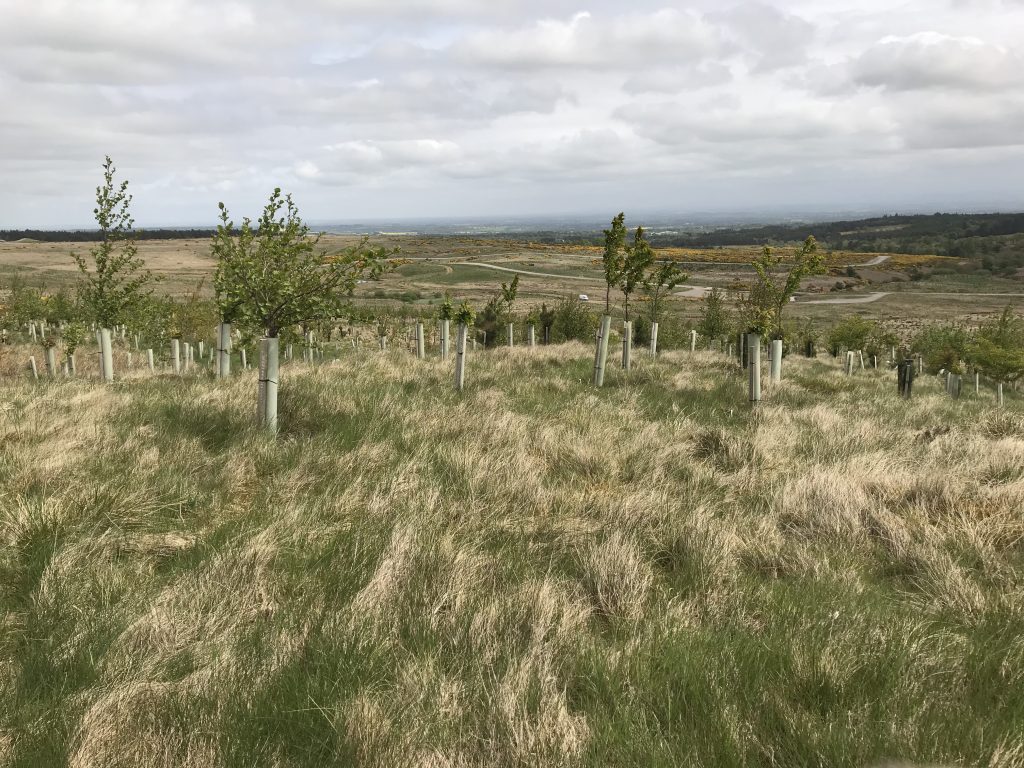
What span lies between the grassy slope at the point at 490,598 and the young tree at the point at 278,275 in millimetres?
1266

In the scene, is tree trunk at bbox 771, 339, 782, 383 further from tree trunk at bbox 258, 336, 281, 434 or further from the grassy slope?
tree trunk at bbox 258, 336, 281, 434

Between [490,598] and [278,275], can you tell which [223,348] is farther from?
[490,598]

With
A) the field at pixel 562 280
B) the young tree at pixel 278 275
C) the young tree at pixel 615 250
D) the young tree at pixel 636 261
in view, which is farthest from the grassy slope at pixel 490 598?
the field at pixel 562 280

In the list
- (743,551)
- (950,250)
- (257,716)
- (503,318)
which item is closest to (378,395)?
(743,551)

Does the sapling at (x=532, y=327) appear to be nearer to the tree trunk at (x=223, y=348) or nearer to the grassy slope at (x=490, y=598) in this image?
the tree trunk at (x=223, y=348)

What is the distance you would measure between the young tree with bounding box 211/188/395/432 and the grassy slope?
4.15ft

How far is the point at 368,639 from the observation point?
3.03 meters

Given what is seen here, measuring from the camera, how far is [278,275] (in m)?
7.07

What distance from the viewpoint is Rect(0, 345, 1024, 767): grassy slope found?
2.40 metres

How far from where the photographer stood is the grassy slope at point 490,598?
2398 mm

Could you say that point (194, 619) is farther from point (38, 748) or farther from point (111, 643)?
point (38, 748)

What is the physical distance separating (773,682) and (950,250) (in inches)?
7612

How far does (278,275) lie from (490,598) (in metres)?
5.03

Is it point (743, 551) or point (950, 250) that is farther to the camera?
point (950, 250)
